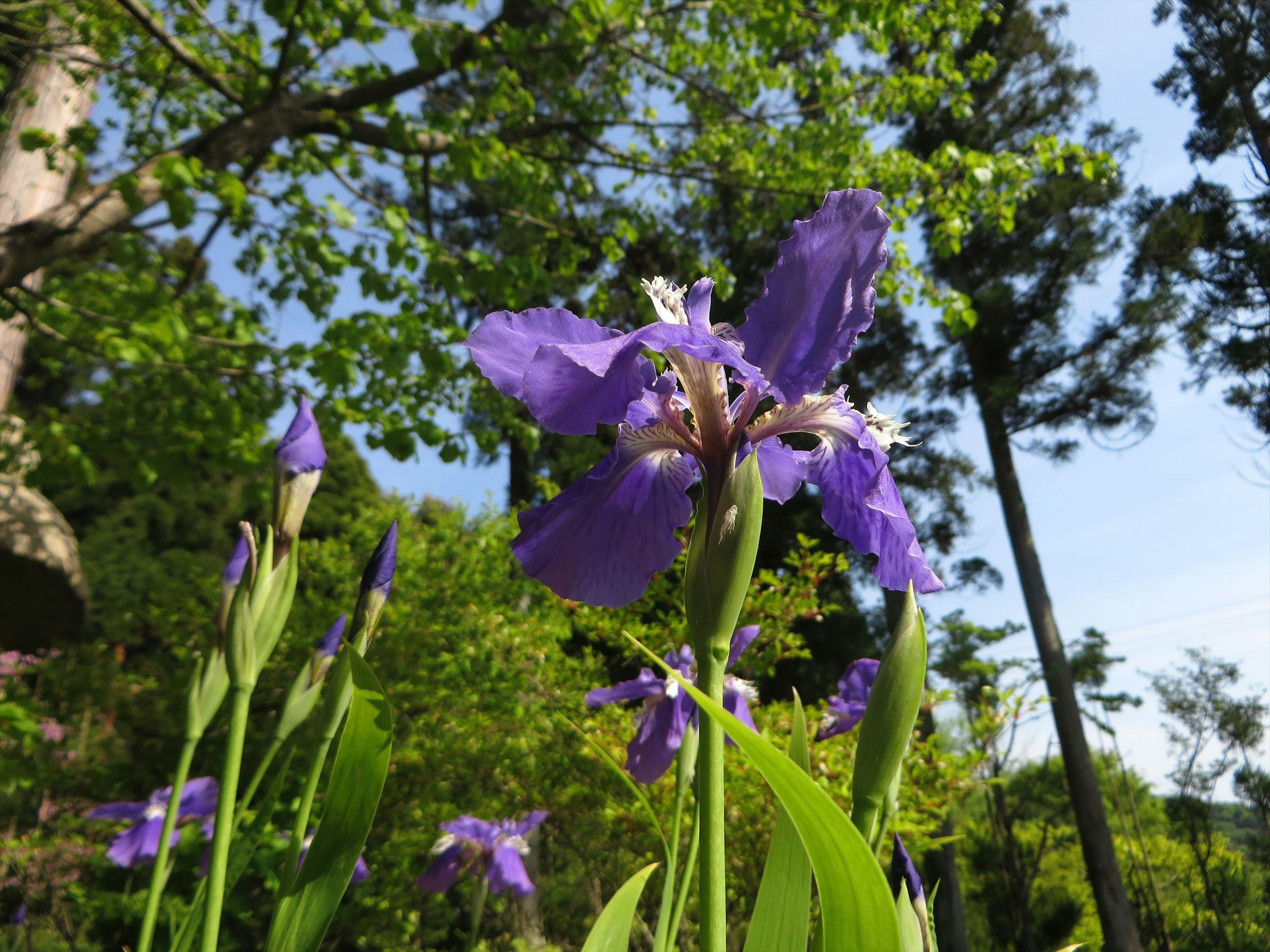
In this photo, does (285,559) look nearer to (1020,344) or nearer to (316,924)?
(316,924)

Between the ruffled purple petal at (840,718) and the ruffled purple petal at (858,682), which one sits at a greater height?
the ruffled purple petal at (858,682)

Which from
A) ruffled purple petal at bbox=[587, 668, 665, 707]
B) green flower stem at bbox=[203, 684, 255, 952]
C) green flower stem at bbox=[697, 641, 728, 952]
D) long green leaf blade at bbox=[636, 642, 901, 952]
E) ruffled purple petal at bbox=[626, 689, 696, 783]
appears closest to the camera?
long green leaf blade at bbox=[636, 642, 901, 952]

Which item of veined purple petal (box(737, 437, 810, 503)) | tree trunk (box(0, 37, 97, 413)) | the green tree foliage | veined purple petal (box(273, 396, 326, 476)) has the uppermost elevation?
the green tree foliage

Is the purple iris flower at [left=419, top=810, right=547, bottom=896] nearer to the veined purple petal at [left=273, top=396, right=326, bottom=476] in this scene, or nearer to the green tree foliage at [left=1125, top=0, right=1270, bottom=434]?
the veined purple petal at [left=273, top=396, right=326, bottom=476]

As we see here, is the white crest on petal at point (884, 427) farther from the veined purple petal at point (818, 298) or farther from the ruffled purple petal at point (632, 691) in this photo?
the ruffled purple petal at point (632, 691)

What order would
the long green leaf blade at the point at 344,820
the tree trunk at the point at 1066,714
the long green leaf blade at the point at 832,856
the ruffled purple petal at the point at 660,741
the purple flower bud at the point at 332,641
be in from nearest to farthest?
1. the long green leaf blade at the point at 832,856
2. the long green leaf blade at the point at 344,820
3. the purple flower bud at the point at 332,641
4. the ruffled purple petal at the point at 660,741
5. the tree trunk at the point at 1066,714

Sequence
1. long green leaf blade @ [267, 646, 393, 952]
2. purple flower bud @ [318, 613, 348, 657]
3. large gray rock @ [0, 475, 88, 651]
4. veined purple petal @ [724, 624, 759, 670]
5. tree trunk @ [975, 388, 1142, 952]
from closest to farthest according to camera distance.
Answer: long green leaf blade @ [267, 646, 393, 952], purple flower bud @ [318, 613, 348, 657], veined purple petal @ [724, 624, 759, 670], large gray rock @ [0, 475, 88, 651], tree trunk @ [975, 388, 1142, 952]

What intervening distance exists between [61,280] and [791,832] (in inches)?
257

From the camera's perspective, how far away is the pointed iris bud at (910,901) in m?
0.76

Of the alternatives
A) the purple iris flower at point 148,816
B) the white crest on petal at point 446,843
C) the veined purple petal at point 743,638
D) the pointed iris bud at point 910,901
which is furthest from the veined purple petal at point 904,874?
the white crest on petal at point 446,843

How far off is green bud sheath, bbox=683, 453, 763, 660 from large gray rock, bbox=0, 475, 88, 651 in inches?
217

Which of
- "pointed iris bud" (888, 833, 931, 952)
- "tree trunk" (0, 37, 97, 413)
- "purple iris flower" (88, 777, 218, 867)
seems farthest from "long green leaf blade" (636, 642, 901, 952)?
"tree trunk" (0, 37, 97, 413)

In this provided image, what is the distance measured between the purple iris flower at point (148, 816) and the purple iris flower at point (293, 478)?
57.5 inches

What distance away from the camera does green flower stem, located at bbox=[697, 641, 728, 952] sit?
56 cm
